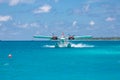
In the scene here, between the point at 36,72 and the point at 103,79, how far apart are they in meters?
8.10

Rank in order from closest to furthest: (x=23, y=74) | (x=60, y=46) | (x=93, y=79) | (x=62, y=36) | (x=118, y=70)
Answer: (x=93, y=79) < (x=23, y=74) < (x=118, y=70) < (x=62, y=36) < (x=60, y=46)

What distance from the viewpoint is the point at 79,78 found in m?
35.5

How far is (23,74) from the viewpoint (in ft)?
127

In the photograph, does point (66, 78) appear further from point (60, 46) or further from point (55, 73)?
point (60, 46)

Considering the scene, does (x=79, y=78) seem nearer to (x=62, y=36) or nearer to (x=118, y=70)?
(x=118, y=70)

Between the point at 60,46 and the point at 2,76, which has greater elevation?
the point at 60,46

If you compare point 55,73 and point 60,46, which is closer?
point 55,73

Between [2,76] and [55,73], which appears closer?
[2,76]

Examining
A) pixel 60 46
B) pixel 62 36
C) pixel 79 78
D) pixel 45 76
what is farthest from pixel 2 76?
pixel 60 46

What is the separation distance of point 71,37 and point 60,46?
7026 mm

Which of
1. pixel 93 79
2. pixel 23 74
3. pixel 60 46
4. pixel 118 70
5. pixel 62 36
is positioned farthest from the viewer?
pixel 60 46

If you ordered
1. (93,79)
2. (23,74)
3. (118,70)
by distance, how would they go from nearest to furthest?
1. (93,79)
2. (23,74)
3. (118,70)

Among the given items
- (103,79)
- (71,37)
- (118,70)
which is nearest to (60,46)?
(71,37)

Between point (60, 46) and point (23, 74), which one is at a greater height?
point (60, 46)
